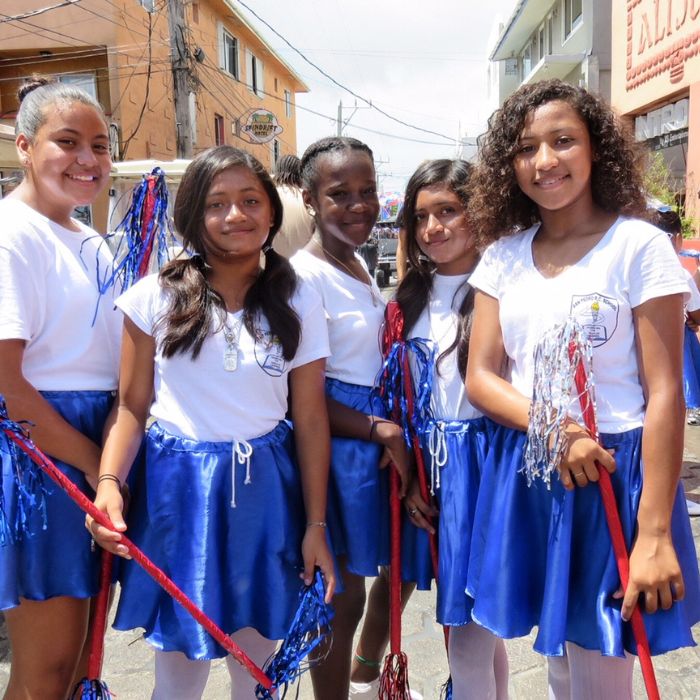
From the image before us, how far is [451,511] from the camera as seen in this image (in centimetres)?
183

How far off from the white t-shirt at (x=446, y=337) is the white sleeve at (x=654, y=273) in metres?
0.54

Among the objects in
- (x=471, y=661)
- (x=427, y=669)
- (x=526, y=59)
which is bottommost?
(x=427, y=669)

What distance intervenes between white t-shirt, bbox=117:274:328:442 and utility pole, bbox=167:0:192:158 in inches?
466

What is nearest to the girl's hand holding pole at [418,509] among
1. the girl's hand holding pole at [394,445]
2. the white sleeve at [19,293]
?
the girl's hand holding pole at [394,445]

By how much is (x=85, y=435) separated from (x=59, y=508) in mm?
191

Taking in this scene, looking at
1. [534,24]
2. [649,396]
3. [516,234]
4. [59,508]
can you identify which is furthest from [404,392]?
[534,24]

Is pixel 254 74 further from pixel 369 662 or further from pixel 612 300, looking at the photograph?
pixel 612 300

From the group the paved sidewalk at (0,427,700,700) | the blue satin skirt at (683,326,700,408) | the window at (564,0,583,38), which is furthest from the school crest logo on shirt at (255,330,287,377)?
the window at (564,0,583,38)

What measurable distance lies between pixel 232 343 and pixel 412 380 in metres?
0.54

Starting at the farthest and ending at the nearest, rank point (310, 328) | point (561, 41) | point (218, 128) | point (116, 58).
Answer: point (218, 128) < point (561, 41) < point (116, 58) < point (310, 328)

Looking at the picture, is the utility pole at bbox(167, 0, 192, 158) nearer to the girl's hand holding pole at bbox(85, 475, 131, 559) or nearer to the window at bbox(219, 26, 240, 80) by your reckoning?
the window at bbox(219, 26, 240, 80)

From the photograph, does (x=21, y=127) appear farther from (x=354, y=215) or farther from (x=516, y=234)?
(x=516, y=234)

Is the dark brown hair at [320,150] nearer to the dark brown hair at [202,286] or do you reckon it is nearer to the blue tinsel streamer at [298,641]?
the dark brown hair at [202,286]

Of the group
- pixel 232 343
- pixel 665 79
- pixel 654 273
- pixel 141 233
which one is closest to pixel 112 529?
pixel 232 343
